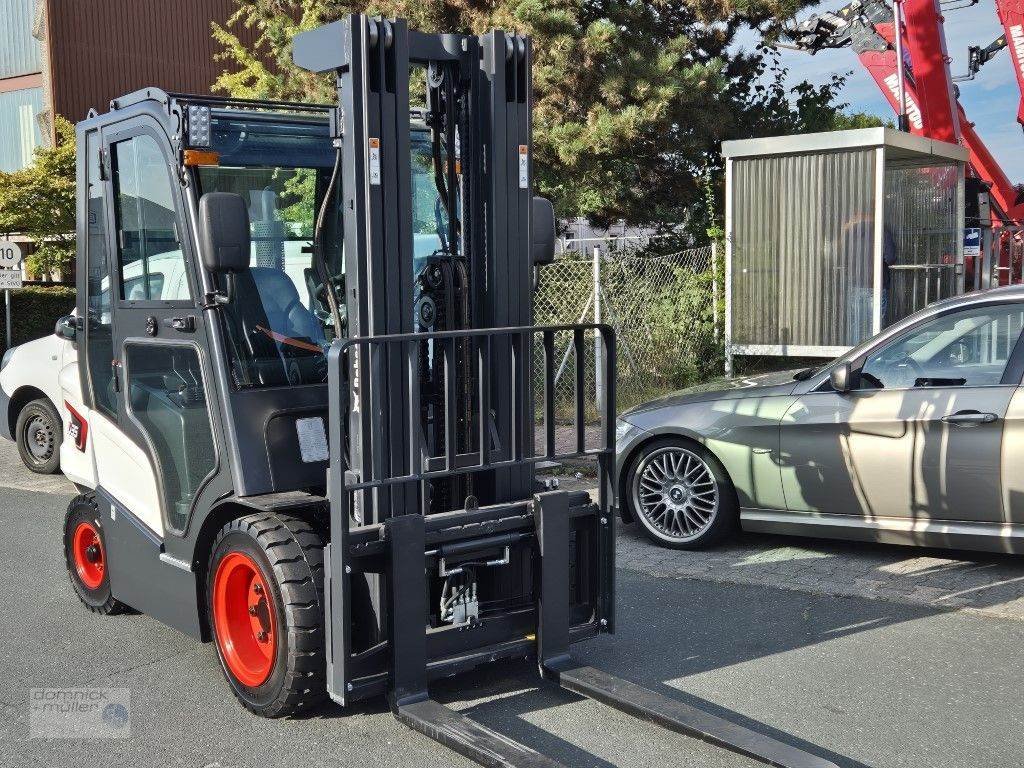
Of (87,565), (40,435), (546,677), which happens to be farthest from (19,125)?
(546,677)

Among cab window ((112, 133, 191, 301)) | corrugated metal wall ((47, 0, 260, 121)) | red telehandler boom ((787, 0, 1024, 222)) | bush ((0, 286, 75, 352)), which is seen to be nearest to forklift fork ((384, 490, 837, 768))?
cab window ((112, 133, 191, 301))

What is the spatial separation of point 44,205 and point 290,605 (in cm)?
1899

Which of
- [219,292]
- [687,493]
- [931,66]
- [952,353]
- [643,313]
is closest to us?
[219,292]

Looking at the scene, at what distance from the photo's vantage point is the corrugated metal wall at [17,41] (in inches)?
1019

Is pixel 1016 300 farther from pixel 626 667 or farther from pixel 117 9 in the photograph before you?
pixel 117 9

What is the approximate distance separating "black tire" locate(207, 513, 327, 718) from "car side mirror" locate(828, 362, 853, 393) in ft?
11.5

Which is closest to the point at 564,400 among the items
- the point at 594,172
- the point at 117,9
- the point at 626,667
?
the point at 594,172

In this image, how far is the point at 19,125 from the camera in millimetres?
26422

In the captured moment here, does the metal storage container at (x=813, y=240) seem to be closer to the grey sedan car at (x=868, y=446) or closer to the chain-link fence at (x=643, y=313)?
the chain-link fence at (x=643, y=313)

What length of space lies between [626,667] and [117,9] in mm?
26158

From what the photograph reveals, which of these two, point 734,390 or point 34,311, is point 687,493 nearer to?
point 734,390

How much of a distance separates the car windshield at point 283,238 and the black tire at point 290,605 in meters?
0.66

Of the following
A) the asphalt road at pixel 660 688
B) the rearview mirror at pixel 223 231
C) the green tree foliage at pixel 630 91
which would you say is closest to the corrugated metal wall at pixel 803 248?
the green tree foliage at pixel 630 91

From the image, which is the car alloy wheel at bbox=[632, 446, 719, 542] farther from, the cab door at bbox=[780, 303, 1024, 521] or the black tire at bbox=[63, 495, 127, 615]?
the black tire at bbox=[63, 495, 127, 615]
